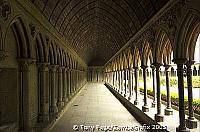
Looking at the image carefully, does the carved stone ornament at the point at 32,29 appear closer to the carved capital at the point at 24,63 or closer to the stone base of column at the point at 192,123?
the carved capital at the point at 24,63

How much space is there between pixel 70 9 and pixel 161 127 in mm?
10174

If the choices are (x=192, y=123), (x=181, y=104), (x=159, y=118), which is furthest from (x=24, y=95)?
(x=192, y=123)

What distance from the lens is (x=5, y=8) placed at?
20.4 ft

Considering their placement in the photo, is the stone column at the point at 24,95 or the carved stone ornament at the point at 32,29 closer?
the stone column at the point at 24,95

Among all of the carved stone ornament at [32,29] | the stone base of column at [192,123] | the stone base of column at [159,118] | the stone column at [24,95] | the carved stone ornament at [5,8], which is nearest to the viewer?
the carved stone ornament at [5,8]

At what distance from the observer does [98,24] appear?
79.7 feet

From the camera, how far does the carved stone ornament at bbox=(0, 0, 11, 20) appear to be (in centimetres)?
604

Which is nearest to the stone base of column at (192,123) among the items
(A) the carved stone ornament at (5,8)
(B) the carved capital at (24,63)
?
(B) the carved capital at (24,63)

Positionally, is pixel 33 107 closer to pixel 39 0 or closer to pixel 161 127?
pixel 39 0

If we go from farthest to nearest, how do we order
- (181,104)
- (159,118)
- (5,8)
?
(159,118)
(181,104)
(5,8)

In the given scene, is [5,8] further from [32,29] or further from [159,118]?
[159,118]

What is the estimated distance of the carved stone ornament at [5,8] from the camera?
6037mm

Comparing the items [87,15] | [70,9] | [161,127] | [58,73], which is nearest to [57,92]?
[58,73]

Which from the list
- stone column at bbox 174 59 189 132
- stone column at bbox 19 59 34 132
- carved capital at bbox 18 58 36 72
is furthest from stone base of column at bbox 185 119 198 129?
carved capital at bbox 18 58 36 72
